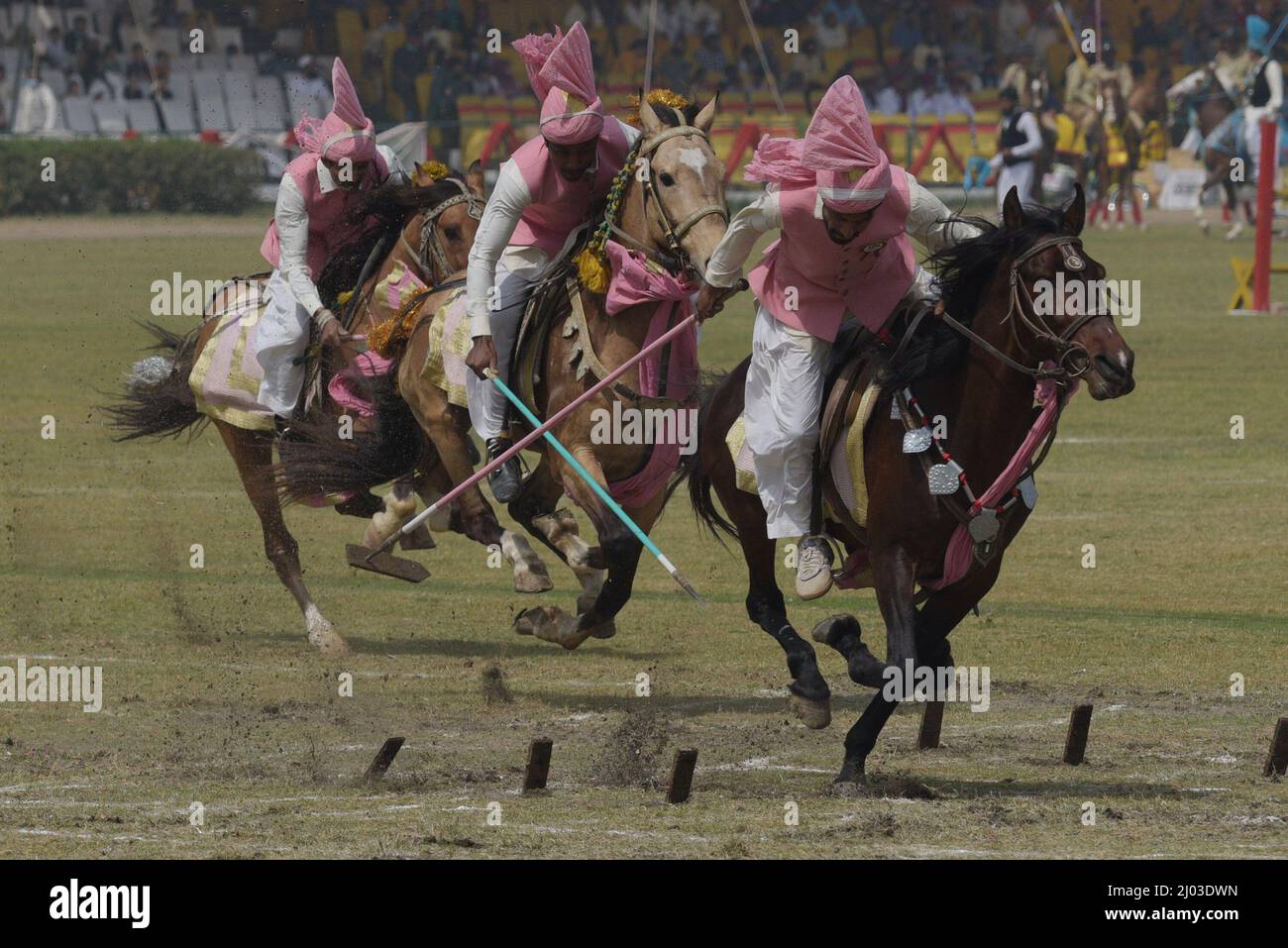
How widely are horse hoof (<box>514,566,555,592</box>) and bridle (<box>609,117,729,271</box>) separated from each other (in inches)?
60.7

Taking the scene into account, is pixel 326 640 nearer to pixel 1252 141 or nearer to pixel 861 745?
pixel 861 745

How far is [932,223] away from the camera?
29.5 ft

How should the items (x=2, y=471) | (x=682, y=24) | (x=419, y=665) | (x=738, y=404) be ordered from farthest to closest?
(x=682, y=24) < (x=2, y=471) < (x=419, y=665) < (x=738, y=404)

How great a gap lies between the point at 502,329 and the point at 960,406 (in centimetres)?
283

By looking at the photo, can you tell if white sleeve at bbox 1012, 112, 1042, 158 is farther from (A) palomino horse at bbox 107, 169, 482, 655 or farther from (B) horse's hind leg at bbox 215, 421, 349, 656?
(B) horse's hind leg at bbox 215, 421, 349, 656

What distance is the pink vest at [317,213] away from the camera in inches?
480

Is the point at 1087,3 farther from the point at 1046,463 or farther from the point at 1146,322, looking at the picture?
the point at 1046,463

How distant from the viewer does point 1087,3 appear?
46.5 meters

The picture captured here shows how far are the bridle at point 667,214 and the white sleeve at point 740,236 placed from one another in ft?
1.38

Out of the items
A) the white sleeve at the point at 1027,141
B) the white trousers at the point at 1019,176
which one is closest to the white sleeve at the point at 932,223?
the white trousers at the point at 1019,176

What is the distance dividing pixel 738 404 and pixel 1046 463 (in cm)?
824

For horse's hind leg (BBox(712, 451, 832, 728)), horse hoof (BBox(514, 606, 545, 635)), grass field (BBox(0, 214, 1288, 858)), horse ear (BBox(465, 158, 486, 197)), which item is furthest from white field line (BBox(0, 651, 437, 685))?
horse ear (BBox(465, 158, 486, 197))

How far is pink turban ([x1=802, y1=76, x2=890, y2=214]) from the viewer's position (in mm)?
8594

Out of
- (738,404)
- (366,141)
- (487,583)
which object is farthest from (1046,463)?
(738,404)
